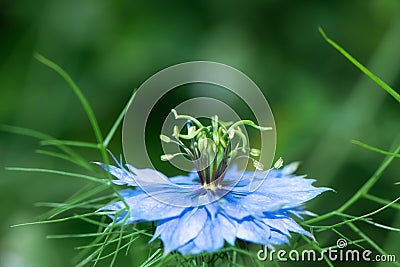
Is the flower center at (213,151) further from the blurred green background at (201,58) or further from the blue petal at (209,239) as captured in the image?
the blurred green background at (201,58)

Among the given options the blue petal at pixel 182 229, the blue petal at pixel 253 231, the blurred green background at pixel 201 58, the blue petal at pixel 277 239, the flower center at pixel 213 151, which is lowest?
the blue petal at pixel 277 239

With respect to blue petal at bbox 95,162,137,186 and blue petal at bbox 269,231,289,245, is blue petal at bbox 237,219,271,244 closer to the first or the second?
blue petal at bbox 269,231,289,245

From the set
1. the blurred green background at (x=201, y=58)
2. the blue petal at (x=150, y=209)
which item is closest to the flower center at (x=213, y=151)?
the blue petal at (x=150, y=209)

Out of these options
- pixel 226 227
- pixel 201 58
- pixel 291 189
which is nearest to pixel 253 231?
pixel 226 227

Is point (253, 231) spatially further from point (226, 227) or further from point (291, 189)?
point (291, 189)

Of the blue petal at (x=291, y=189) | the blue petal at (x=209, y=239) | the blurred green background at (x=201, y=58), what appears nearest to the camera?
the blue petal at (x=209, y=239)

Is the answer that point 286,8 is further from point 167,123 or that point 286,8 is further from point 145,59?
point 167,123
